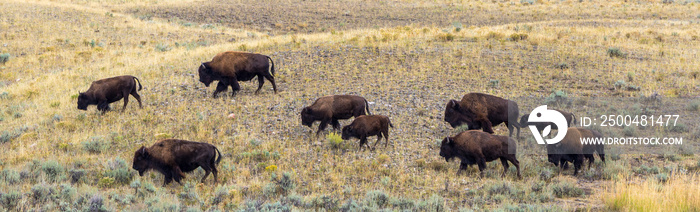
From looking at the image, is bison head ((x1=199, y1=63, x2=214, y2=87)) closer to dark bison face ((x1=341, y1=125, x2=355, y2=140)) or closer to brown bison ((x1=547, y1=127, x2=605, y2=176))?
dark bison face ((x1=341, y1=125, x2=355, y2=140))

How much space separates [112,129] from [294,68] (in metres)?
6.88

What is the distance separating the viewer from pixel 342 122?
15.1 meters

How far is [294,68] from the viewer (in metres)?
19.6

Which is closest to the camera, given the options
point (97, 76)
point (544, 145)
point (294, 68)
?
point (544, 145)

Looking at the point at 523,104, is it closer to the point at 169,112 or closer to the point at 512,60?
the point at 512,60

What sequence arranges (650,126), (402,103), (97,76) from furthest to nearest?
(97,76) → (402,103) → (650,126)

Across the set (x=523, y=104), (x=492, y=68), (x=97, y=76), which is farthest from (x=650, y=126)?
(x=97, y=76)

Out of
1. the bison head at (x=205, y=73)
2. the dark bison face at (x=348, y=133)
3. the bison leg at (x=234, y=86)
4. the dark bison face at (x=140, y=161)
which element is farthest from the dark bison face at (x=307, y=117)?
the bison head at (x=205, y=73)

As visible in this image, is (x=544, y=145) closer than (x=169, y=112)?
Yes

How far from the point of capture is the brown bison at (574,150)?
11.4 m

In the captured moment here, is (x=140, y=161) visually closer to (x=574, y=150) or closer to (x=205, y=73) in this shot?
(x=205, y=73)

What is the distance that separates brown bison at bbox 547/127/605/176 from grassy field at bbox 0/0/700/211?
28 centimetres

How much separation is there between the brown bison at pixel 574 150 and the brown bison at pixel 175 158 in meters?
6.87

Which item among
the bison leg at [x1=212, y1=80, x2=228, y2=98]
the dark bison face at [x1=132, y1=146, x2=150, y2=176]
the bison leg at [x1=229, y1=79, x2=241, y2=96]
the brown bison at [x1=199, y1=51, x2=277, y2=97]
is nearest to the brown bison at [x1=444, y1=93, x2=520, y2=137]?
the brown bison at [x1=199, y1=51, x2=277, y2=97]
